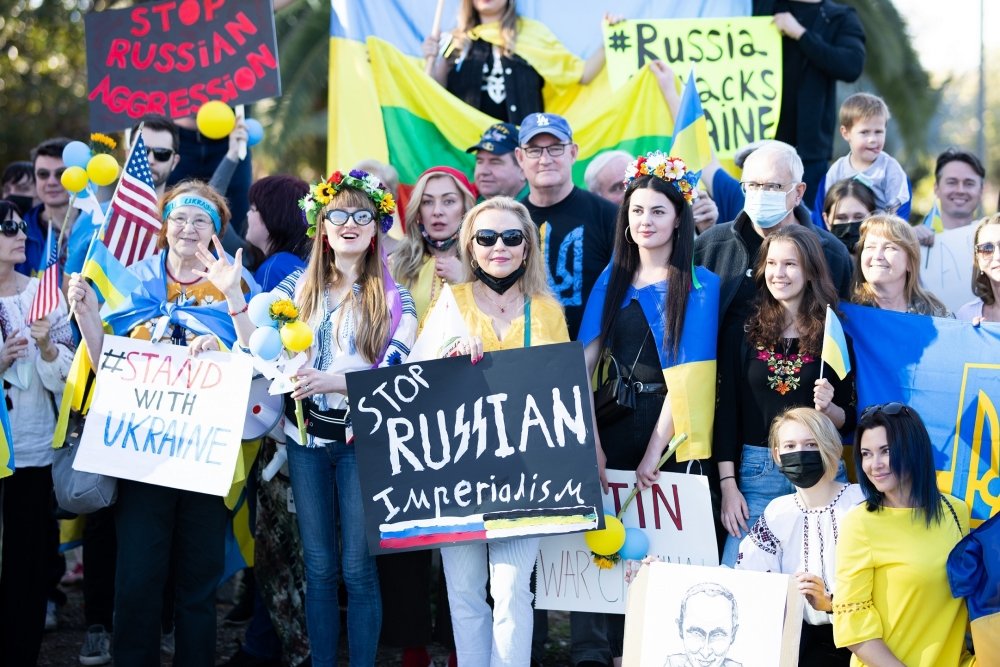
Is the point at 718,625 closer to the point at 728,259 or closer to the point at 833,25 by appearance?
the point at 728,259

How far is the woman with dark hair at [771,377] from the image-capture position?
5.18m

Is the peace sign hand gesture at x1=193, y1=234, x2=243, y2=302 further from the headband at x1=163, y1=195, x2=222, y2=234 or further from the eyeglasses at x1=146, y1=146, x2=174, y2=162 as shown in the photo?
the eyeglasses at x1=146, y1=146, x2=174, y2=162

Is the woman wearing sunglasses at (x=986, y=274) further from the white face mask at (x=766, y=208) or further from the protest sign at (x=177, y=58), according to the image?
the protest sign at (x=177, y=58)

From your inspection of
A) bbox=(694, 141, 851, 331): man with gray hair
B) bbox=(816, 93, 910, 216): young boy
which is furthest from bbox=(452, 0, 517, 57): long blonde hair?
bbox=(694, 141, 851, 331): man with gray hair

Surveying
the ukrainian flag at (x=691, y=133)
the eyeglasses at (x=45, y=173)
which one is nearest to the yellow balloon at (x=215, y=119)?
the eyeglasses at (x=45, y=173)

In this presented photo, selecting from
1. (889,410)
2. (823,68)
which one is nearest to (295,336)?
(889,410)

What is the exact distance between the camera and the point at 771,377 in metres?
5.20

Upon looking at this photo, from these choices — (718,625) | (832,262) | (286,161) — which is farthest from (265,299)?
(286,161)

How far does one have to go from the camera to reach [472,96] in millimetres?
7848

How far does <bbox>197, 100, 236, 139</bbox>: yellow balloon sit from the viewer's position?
22.8 ft

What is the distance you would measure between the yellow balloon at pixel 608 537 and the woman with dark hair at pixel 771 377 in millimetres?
466

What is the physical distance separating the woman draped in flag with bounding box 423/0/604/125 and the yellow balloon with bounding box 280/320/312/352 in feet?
10.8

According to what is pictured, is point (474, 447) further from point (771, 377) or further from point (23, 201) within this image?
point (23, 201)

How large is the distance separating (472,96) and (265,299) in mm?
3345
